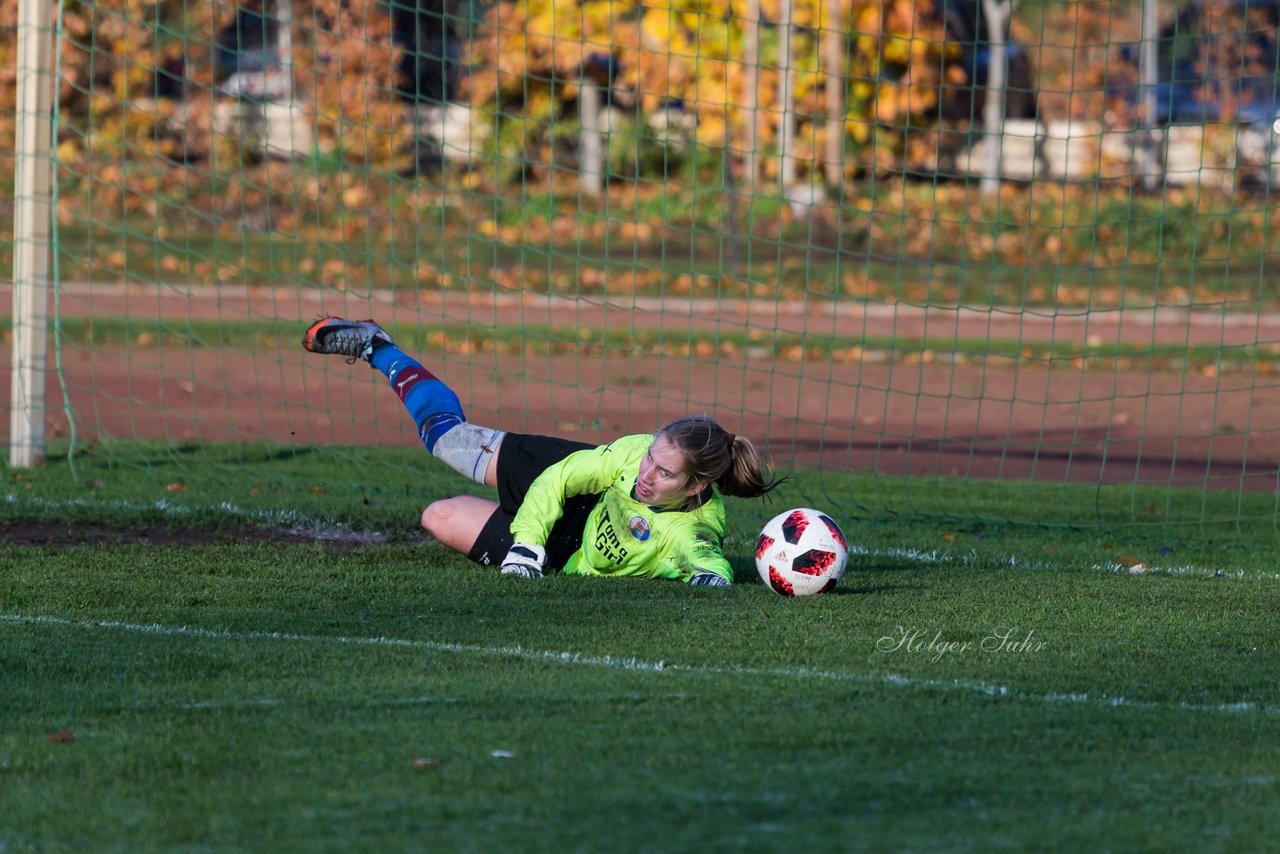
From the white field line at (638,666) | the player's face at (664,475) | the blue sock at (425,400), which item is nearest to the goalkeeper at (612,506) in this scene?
the player's face at (664,475)

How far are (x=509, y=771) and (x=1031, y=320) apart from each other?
15.5 meters

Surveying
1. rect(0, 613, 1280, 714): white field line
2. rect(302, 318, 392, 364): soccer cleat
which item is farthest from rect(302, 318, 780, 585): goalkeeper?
rect(0, 613, 1280, 714): white field line

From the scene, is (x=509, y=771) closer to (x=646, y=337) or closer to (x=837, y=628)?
(x=837, y=628)

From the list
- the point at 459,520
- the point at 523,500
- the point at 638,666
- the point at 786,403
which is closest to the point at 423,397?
the point at 459,520

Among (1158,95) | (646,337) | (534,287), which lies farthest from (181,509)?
(1158,95)

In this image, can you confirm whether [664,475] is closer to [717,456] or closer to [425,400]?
[717,456]

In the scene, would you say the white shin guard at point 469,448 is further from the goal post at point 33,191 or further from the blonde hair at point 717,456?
the goal post at point 33,191

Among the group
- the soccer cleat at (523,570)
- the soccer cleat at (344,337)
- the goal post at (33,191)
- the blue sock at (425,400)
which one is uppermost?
the goal post at (33,191)

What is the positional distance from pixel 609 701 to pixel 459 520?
2336 millimetres

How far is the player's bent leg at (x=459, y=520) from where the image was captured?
258 inches

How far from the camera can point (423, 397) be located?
23.2 feet

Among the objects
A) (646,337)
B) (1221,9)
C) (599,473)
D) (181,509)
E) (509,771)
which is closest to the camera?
(509,771)

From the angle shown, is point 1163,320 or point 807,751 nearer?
point 807,751

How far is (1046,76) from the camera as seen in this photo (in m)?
30.8
